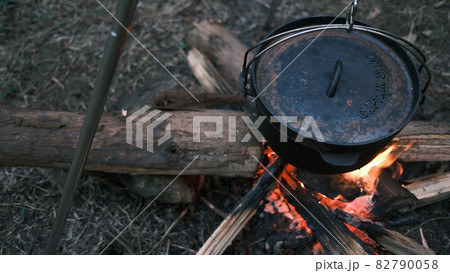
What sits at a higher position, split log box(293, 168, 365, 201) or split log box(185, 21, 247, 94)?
split log box(185, 21, 247, 94)

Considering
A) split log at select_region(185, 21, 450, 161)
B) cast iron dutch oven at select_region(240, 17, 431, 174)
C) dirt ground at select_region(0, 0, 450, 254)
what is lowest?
dirt ground at select_region(0, 0, 450, 254)

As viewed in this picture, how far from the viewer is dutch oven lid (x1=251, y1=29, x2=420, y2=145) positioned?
166 cm

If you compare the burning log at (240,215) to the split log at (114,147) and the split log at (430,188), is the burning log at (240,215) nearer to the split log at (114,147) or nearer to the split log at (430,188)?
the split log at (114,147)

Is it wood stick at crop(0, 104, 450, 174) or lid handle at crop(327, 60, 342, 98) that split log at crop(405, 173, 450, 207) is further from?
lid handle at crop(327, 60, 342, 98)

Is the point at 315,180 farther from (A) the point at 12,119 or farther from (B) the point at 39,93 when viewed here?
(B) the point at 39,93

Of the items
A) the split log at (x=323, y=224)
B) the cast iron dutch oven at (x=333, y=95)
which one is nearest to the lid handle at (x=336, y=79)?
the cast iron dutch oven at (x=333, y=95)

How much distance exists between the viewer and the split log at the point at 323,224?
1916mm

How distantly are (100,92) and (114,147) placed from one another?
745mm

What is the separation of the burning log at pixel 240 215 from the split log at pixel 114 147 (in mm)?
117

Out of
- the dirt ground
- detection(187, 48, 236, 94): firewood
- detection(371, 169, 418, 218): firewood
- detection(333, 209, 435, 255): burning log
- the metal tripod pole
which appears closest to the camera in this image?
the metal tripod pole

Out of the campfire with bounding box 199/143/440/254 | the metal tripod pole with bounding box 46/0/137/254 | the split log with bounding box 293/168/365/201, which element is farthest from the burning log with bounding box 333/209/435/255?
the metal tripod pole with bounding box 46/0/137/254

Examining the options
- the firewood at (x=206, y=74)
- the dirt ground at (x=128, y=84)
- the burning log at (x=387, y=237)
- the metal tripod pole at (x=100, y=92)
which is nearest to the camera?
the metal tripod pole at (x=100, y=92)

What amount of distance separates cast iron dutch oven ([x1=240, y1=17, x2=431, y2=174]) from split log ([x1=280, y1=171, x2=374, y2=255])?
0.33 meters

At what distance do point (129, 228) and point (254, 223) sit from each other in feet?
2.47
